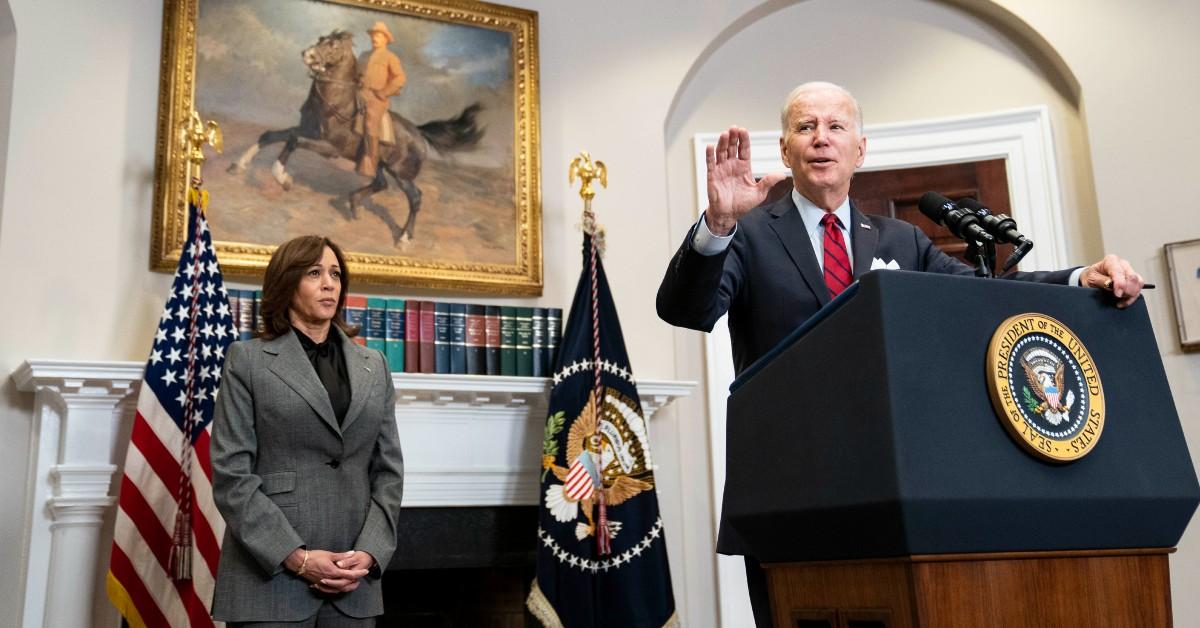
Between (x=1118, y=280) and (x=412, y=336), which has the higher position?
(x=412, y=336)

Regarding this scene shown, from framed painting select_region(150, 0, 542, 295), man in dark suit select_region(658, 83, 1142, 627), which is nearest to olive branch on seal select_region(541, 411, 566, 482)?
framed painting select_region(150, 0, 542, 295)

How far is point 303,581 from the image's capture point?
2.85 metres

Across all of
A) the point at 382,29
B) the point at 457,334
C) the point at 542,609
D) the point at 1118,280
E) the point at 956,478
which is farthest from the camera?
the point at 382,29

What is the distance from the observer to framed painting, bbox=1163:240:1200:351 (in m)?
4.40

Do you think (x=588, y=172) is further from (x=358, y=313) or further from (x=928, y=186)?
(x=928, y=186)

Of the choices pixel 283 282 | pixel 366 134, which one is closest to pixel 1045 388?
pixel 283 282

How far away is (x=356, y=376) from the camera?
3146 millimetres

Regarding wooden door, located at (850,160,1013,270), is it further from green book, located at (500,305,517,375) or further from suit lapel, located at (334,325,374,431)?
suit lapel, located at (334,325,374,431)

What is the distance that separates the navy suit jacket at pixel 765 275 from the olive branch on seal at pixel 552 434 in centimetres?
204

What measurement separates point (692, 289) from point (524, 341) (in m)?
2.54

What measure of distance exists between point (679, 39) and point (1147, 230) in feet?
7.19

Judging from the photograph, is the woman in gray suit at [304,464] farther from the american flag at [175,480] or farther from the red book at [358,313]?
the red book at [358,313]

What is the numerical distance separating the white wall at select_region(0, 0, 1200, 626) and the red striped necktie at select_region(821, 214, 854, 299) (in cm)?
257

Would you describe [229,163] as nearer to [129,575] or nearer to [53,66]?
[53,66]
